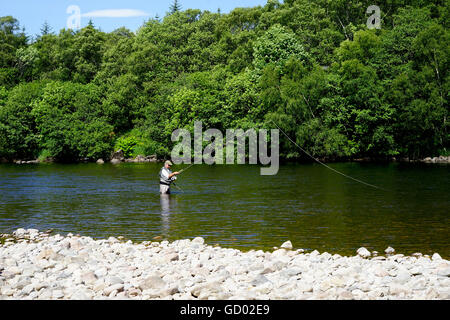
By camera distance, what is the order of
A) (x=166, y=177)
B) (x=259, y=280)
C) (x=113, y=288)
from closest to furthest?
1. (x=113, y=288)
2. (x=259, y=280)
3. (x=166, y=177)

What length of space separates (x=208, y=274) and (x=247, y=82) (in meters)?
56.7

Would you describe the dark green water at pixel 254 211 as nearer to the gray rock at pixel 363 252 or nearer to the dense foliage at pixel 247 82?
the gray rock at pixel 363 252

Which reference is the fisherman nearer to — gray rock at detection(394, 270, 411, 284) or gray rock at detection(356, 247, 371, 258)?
gray rock at detection(356, 247, 371, 258)

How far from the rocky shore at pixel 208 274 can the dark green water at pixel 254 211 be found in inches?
100

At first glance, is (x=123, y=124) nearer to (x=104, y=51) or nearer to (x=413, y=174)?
(x=104, y=51)

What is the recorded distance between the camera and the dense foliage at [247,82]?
62875mm

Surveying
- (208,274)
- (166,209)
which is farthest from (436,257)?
(166,209)

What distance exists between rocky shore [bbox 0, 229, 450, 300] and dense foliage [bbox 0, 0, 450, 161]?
156 ft

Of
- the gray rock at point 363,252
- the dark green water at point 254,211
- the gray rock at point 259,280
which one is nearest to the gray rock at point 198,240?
the dark green water at point 254,211

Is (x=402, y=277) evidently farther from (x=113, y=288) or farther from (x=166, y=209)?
(x=166, y=209)

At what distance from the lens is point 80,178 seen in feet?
149

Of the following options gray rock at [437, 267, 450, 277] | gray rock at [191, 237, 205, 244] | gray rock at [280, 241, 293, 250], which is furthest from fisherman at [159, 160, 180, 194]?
gray rock at [437, 267, 450, 277]

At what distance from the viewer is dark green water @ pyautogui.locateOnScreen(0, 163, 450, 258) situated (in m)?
19.0

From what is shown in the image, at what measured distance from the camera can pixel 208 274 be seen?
42.8 feet
